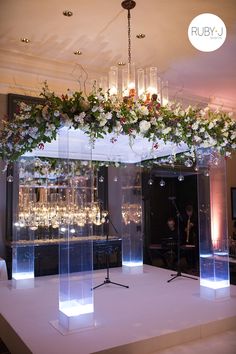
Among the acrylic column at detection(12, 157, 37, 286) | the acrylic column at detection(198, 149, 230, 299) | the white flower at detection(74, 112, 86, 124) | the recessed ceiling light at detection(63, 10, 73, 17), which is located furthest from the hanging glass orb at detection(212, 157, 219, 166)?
the acrylic column at detection(12, 157, 37, 286)

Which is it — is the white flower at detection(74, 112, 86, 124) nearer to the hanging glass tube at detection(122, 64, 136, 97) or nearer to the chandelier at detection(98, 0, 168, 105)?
the chandelier at detection(98, 0, 168, 105)

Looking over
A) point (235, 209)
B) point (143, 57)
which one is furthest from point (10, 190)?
point (235, 209)

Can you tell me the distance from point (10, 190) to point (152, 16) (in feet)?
12.3

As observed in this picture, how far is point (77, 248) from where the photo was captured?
3.72 meters

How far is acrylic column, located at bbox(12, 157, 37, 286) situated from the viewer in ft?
18.1

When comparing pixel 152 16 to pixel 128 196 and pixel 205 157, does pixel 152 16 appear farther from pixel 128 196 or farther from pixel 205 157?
pixel 128 196

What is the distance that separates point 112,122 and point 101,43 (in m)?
2.50

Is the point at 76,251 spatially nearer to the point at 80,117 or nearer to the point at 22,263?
the point at 80,117

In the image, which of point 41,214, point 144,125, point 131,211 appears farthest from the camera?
point 41,214

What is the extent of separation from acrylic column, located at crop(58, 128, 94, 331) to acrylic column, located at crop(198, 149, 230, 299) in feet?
5.75

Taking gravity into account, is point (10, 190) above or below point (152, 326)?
above

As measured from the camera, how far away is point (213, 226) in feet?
15.7

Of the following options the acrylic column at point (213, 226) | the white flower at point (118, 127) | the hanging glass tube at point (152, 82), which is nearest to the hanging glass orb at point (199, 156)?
the acrylic column at point (213, 226)

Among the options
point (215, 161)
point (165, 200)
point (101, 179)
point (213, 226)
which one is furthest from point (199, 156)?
point (165, 200)
